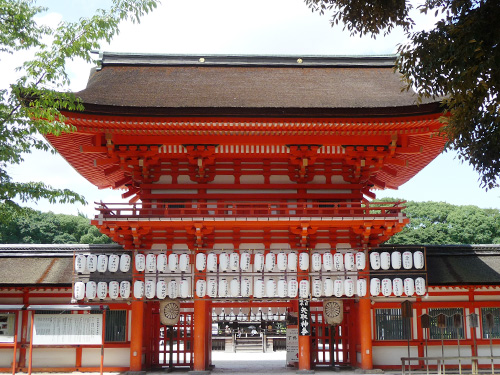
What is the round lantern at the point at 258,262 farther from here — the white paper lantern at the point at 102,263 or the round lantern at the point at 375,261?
the white paper lantern at the point at 102,263

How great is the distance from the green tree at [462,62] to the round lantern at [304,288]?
24.0 ft

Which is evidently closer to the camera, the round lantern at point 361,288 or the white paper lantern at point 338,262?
the round lantern at point 361,288

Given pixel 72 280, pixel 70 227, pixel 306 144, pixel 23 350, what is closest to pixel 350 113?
pixel 306 144

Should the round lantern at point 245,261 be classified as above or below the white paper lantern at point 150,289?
above

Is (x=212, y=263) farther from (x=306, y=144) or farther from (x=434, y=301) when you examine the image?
(x=434, y=301)

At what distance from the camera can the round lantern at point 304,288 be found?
17125mm

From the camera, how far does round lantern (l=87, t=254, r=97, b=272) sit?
17.1 metres

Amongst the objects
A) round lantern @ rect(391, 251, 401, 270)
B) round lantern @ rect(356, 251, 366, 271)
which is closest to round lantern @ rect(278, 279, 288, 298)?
round lantern @ rect(356, 251, 366, 271)

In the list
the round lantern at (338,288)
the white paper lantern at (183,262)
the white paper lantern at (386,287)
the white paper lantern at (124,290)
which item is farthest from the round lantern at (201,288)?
the white paper lantern at (386,287)

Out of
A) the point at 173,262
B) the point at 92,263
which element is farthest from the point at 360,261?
the point at 92,263

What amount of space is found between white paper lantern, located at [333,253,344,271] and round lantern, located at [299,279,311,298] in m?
1.01

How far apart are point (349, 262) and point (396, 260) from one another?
4.91ft

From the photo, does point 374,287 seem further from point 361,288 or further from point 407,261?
point 407,261

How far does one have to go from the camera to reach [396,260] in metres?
17.5
